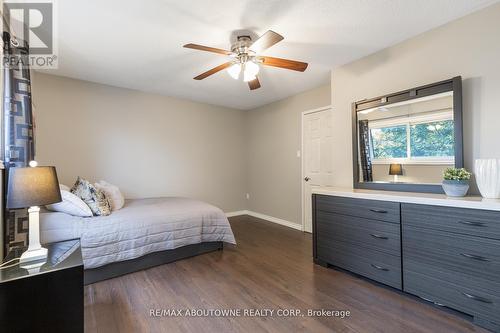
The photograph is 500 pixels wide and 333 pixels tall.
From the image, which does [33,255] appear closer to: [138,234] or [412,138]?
[138,234]

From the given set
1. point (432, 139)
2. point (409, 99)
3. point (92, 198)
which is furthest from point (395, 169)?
point (92, 198)

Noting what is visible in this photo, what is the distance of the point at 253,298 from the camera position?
2.08 meters

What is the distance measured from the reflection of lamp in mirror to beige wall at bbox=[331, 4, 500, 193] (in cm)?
54

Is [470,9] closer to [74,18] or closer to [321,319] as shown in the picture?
[321,319]

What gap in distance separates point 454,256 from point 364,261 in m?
0.73

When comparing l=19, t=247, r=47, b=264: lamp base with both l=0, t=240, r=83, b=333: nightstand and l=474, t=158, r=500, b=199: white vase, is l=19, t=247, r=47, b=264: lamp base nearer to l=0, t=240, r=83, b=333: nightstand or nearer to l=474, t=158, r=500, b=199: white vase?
l=0, t=240, r=83, b=333: nightstand

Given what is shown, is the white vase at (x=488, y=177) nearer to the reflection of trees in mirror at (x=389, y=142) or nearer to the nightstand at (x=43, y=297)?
the reflection of trees in mirror at (x=389, y=142)

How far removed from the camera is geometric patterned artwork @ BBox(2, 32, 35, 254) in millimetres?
1930

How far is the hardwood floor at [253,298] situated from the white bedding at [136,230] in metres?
0.26

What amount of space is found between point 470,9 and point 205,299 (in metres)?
3.41

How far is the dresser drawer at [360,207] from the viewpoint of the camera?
2142 millimetres

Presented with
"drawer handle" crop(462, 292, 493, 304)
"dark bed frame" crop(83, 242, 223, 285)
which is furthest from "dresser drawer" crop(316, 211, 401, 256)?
"dark bed frame" crop(83, 242, 223, 285)

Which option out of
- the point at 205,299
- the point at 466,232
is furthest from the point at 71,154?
the point at 466,232

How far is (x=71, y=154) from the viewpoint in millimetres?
3574
